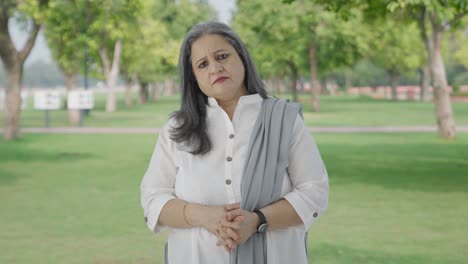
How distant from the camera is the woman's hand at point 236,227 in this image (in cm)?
280

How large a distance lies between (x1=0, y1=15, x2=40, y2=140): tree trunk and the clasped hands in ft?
68.1

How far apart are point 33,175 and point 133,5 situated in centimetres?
960

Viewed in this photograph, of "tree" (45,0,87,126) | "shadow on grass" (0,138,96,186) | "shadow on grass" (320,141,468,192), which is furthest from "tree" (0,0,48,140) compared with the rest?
"shadow on grass" (320,141,468,192)

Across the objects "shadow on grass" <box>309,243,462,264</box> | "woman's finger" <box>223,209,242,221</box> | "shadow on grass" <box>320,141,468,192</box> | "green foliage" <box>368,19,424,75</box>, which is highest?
"green foliage" <box>368,19,424,75</box>

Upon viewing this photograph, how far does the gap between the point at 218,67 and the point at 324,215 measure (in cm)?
723

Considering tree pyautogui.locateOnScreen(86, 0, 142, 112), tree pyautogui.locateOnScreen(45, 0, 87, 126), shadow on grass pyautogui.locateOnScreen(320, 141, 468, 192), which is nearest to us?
shadow on grass pyautogui.locateOnScreen(320, 141, 468, 192)

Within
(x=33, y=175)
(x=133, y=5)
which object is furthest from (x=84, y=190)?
(x=133, y=5)

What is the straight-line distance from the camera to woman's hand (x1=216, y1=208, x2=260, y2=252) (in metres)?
2.80

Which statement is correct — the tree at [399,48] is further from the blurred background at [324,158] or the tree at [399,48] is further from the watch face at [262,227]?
the watch face at [262,227]

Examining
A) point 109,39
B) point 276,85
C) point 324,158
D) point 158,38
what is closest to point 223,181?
point 324,158

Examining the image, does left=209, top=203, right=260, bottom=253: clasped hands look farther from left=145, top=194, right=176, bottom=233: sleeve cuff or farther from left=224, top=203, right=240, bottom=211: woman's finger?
left=145, top=194, right=176, bottom=233: sleeve cuff

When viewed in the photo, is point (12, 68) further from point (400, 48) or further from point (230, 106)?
point (400, 48)

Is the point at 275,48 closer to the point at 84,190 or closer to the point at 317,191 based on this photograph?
the point at 84,190

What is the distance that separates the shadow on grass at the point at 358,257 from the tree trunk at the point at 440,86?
1500 centimetres
